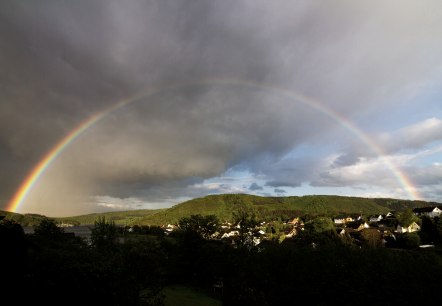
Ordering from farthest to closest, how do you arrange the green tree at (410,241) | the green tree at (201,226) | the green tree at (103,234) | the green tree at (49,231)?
the green tree at (49,231) < the green tree at (201,226) < the green tree at (410,241) < the green tree at (103,234)

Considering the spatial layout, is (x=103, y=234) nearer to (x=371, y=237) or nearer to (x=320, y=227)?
(x=371, y=237)

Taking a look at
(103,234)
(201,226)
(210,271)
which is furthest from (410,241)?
(103,234)

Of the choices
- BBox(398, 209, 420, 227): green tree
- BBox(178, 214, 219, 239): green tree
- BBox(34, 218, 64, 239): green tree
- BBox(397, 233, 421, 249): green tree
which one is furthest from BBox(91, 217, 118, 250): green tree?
BBox(398, 209, 420, 227): green tree

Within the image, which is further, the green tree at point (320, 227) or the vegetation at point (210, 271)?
the green tree at point (320, 227)

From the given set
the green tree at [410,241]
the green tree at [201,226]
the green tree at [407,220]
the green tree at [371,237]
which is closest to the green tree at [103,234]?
the green tree at [201,226]

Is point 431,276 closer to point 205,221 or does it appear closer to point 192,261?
point 192,261

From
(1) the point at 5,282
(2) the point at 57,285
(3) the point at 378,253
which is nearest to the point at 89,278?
(2) the point at 57,285

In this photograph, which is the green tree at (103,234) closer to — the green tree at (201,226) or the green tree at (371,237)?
the green tree at (201,226)

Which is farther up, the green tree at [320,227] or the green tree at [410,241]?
the green tree at [320,227]

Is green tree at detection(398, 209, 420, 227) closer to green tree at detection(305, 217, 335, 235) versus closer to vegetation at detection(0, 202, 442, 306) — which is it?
vegetation at detection(0, 202, 442, 306)

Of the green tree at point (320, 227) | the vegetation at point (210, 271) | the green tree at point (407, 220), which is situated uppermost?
the green tree at point (407, 220)

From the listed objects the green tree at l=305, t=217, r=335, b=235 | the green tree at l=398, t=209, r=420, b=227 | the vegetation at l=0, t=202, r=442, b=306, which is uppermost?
the green tree at l=398, t=209, r=420, b=227
